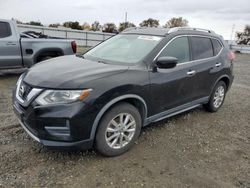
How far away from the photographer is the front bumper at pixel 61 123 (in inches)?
119

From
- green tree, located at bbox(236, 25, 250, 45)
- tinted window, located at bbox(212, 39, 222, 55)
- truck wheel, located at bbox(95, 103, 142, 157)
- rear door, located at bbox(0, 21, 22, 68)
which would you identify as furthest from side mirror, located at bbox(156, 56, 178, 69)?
green tree, located at bbox(236, 25, 250, 45)

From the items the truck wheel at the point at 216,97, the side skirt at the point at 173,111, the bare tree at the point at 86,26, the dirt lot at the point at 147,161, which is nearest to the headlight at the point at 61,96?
the dirt lot at the point at 147,161

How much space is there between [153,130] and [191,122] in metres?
0.94

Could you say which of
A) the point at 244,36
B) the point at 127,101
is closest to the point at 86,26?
the point at 244,36

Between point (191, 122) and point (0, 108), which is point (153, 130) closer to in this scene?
point (191, 122)

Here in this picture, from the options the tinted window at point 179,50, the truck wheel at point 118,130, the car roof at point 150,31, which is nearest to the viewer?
the truck wheel at point 118,130

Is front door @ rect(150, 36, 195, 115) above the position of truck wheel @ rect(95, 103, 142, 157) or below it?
above

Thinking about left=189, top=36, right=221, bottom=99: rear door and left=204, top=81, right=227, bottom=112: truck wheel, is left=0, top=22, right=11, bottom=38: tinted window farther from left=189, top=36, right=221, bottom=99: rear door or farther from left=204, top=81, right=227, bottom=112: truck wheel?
left=204, top=81, right=227, bottom=112: truck wheel

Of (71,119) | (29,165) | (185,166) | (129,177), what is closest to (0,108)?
(29,165)

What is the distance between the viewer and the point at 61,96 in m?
3.07

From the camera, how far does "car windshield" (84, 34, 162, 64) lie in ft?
13.3

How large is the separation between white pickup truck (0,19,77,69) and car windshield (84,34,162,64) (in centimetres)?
354

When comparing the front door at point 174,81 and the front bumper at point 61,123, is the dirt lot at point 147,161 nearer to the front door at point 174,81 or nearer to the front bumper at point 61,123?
the front bumper at point 61,123

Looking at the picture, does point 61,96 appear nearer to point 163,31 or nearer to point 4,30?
point 163,31
